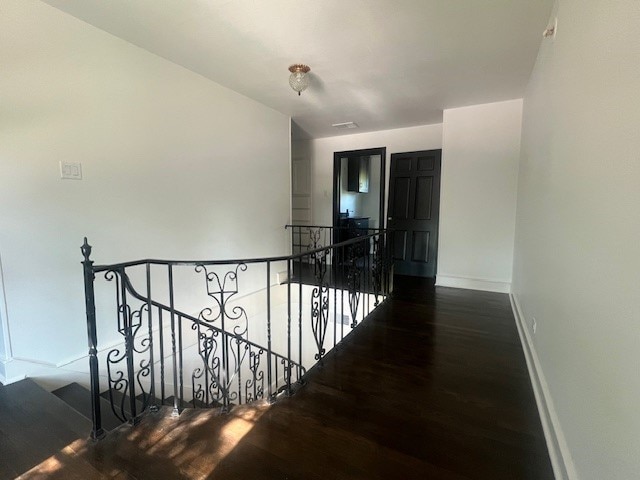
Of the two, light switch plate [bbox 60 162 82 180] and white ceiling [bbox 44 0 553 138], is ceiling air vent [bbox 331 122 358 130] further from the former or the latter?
light switch plate [bbox 60 162 82 180]

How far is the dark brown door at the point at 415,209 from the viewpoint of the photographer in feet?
15.5

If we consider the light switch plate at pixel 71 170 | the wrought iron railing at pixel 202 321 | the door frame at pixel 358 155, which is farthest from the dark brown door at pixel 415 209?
the light switch plate at pixel 71 170

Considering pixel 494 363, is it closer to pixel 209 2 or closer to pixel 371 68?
pixel 371 68

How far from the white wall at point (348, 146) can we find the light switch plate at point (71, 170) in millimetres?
4072

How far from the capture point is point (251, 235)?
3895 mm

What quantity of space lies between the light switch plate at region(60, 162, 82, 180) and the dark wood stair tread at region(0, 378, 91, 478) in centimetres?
145

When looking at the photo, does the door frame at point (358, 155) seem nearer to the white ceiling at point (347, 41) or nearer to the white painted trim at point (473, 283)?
the white painted trim at point (473, 283)

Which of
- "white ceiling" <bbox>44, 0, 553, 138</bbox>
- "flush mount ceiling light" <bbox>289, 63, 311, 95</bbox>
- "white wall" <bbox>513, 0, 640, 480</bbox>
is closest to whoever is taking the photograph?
"white wall" <bbox>513, 0, 640, 480</bbox>

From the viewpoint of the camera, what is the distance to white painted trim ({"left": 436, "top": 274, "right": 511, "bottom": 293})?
12.8 ft

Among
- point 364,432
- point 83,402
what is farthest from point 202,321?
point 364,432

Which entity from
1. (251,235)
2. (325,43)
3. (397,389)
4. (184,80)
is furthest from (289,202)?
(397,389)

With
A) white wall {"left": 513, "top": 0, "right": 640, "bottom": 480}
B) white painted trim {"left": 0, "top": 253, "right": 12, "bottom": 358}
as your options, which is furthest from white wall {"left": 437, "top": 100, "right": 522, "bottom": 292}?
white painted trim {"left": 0, "top": 253, "right": 12, "bottom": 358}

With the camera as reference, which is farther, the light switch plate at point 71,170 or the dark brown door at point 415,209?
the dark brown door at point 415,209

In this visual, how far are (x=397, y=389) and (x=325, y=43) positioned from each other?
8.84ft
